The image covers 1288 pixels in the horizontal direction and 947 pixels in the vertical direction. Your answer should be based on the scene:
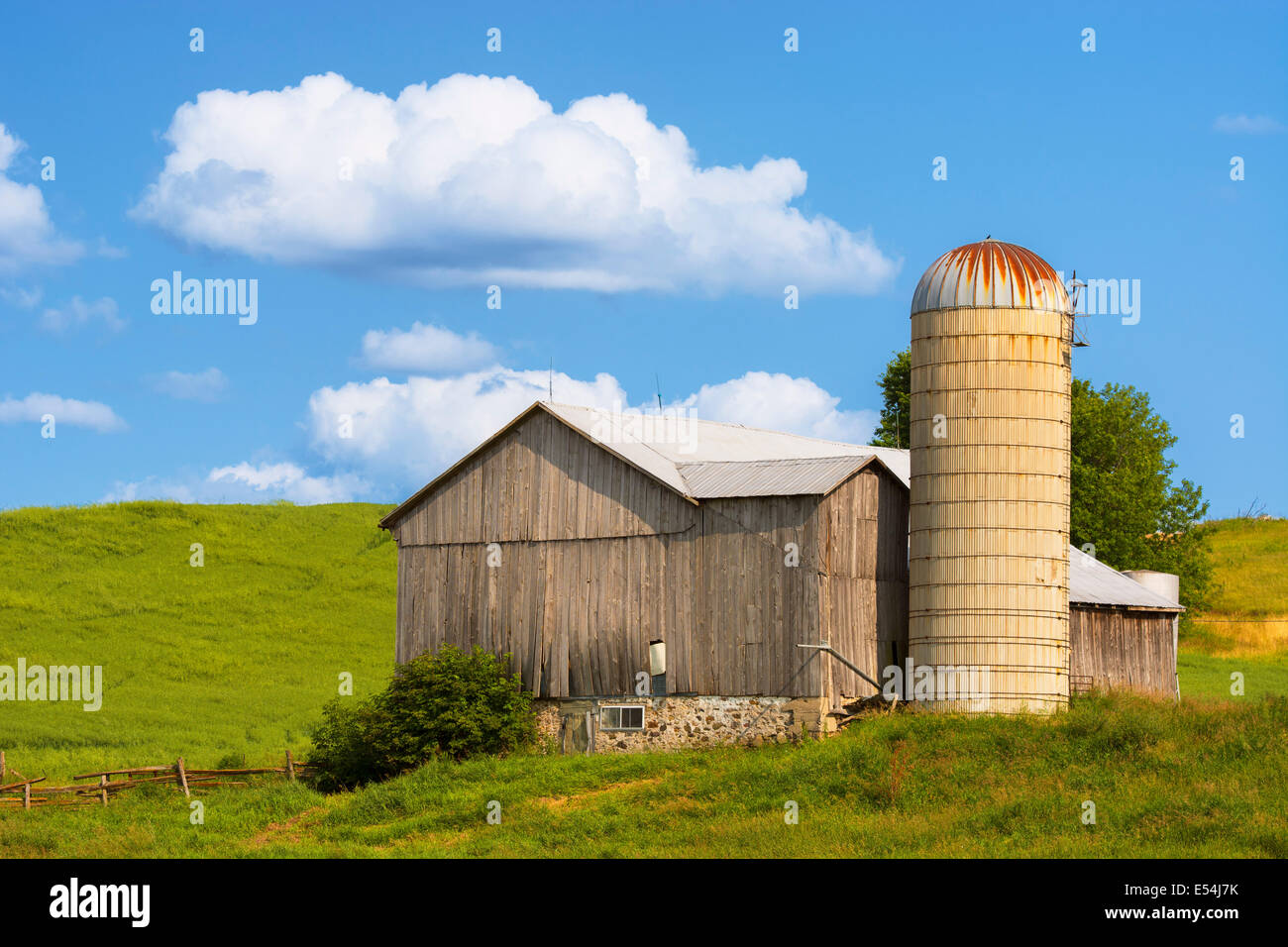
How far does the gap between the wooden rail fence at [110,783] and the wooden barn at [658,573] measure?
449cm

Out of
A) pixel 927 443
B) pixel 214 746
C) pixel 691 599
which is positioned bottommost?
pixel 214 746

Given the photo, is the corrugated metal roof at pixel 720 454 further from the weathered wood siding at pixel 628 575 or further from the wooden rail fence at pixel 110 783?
the wooden rail fence at pixel 110 783

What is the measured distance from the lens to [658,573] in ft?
103

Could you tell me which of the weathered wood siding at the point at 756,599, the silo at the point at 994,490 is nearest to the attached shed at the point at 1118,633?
the silo at the point at 994,490

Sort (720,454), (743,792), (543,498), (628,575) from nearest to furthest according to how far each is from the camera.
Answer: (743,792) → (628,575) → (543,498) → (720,454)

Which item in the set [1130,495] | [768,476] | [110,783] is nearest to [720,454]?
[768,476]

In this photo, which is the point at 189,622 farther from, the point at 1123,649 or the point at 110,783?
the point at 1123,649

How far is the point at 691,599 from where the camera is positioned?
3097cm

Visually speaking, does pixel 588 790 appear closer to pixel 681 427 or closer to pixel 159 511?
pixel 681 427

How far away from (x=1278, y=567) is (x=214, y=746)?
50989 millimetres

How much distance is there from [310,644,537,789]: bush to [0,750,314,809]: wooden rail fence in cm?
142

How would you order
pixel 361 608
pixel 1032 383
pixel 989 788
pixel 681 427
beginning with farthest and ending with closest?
pixel 361 608 → pixel 681 427 → pixel 1032 383 → pixel 989 788

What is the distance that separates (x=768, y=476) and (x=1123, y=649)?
10802 mm
